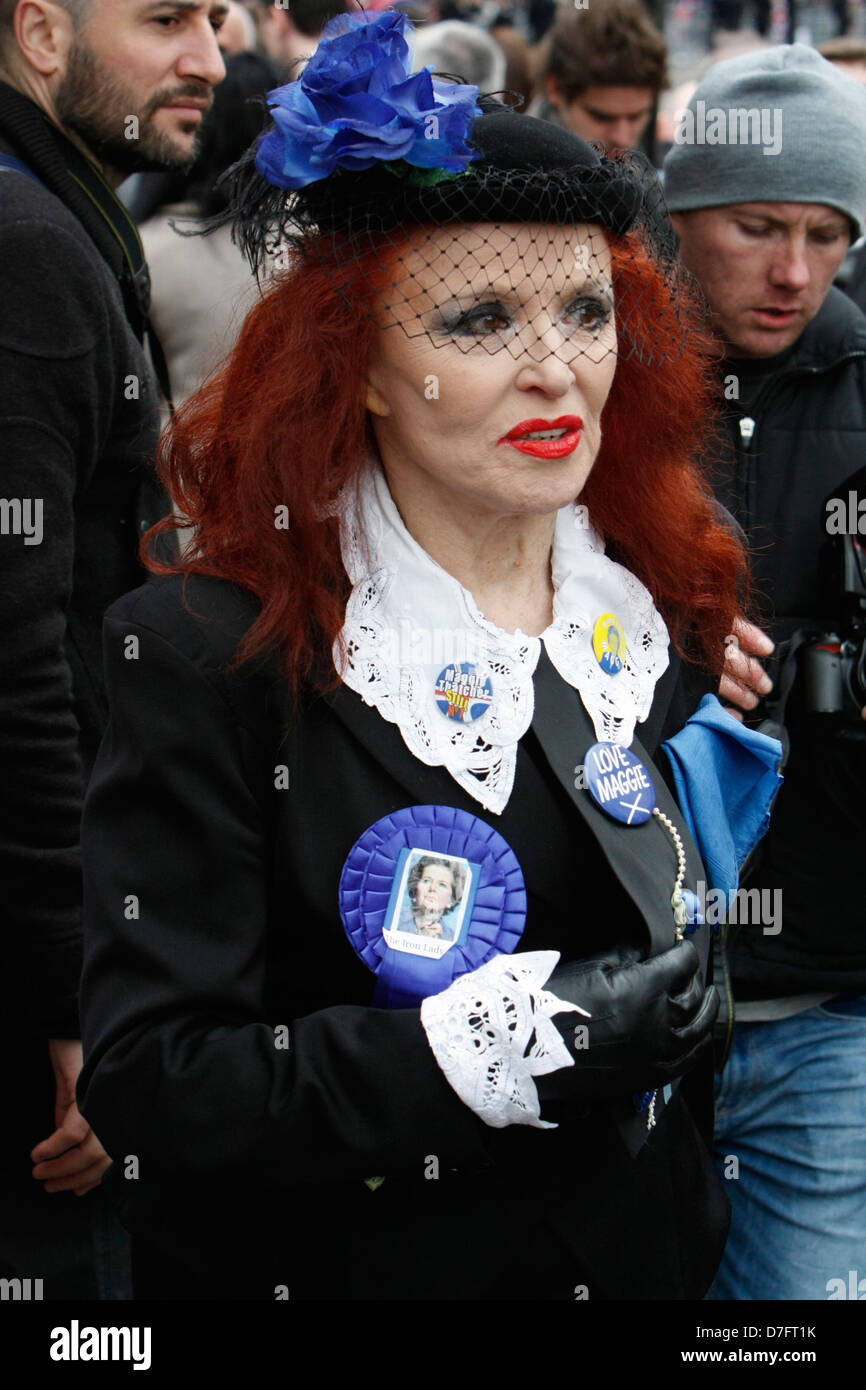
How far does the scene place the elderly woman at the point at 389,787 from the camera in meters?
1.59

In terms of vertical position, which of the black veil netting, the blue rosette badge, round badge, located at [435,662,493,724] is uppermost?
the black veil netting

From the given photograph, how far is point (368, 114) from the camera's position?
5.20 ft

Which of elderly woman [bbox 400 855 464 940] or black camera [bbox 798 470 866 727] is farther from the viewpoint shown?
black camera [bbox 798 470 866 727]

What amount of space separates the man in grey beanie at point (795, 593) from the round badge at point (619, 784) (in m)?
0.61

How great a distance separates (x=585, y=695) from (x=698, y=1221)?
76cm

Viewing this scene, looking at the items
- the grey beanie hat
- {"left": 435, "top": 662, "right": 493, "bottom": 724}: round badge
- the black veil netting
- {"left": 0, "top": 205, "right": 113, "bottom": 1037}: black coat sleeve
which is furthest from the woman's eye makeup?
the grey beanie hat

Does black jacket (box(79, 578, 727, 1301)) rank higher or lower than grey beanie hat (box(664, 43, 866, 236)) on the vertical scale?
lower

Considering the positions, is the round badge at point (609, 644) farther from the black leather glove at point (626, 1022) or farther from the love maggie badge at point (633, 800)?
the black leather glove at point (626, 1022)

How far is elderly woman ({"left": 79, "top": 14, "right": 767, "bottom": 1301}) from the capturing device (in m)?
1.59

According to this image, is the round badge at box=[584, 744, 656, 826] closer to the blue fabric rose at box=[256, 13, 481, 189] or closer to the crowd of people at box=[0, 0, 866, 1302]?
the crowd of people at box=[0, 0, 866, 1302]

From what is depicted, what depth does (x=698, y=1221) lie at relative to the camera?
200 cm

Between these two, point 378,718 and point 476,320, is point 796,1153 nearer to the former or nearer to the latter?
point 378,718

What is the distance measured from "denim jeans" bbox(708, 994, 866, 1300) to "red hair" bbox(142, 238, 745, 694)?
880mm
